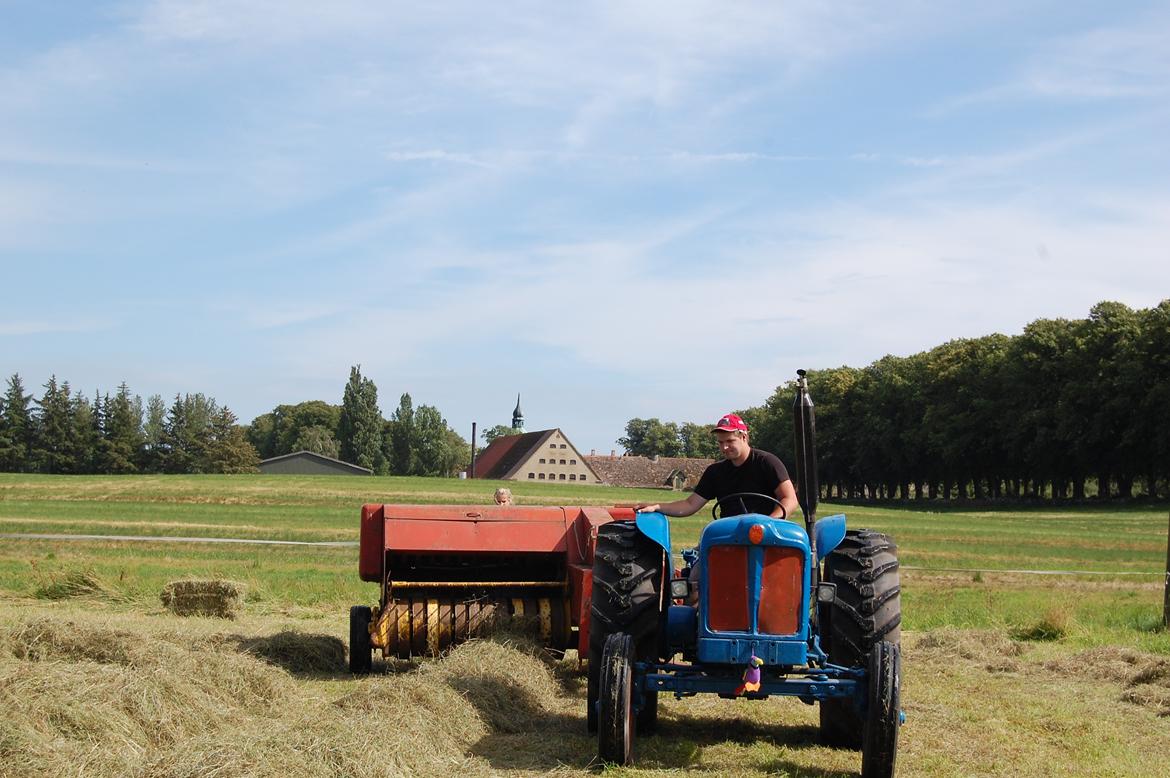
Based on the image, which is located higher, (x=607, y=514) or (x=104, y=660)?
(x=607, y=514)

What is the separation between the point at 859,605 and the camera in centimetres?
772

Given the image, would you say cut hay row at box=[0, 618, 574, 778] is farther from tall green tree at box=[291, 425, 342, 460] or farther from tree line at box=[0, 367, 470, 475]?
tall green tree at box=[291, 425, 342, 460]

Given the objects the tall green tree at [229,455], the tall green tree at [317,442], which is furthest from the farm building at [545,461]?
the tall green tree at [229,455]

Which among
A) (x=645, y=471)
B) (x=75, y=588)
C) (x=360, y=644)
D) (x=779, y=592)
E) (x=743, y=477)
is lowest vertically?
(x=645, y=471)

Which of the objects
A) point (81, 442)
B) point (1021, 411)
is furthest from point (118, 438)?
point (1021, 411)

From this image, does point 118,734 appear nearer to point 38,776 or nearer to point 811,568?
point 38,776

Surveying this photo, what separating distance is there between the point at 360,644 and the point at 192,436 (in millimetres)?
122274

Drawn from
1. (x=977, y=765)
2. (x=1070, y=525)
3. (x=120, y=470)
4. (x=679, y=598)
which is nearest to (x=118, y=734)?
(x=679, y=598)

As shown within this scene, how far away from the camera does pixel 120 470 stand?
377ft

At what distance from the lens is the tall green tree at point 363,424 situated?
424 ft

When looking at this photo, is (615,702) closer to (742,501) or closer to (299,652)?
(742,501)

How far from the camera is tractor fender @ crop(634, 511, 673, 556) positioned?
8.00m

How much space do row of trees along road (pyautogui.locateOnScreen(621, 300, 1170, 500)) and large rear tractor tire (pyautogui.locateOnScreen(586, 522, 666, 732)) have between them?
223 ft

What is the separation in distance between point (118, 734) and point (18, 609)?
9.10 m
